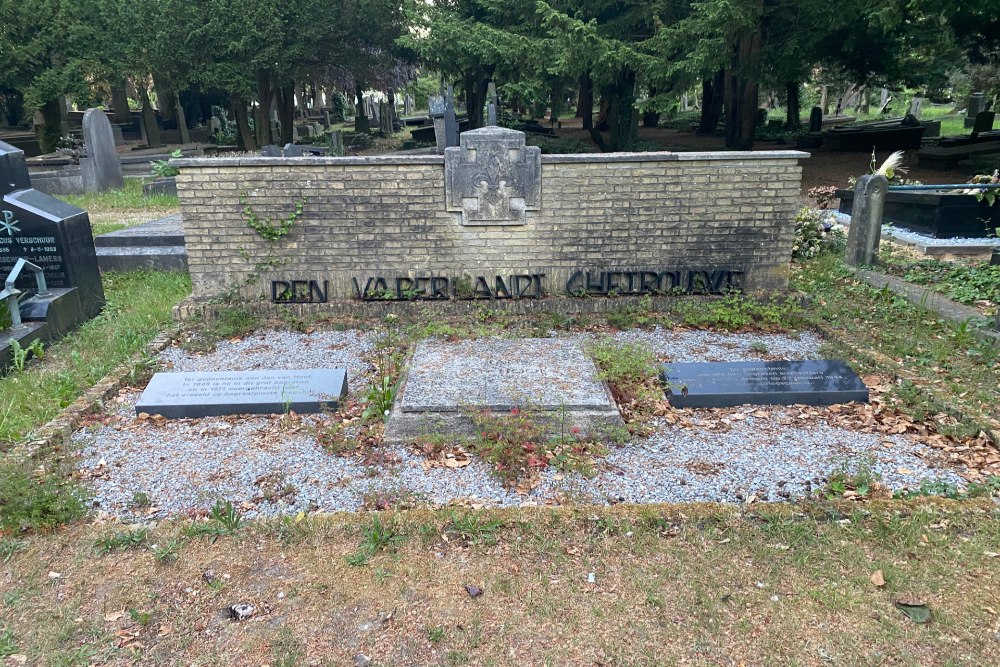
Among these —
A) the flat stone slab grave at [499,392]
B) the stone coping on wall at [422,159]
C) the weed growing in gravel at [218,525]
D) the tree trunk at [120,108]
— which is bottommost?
the weed growing in gravel at [218,525]

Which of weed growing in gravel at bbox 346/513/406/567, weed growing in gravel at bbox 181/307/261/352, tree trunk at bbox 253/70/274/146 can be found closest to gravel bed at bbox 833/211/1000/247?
weed growing in gravel at bbox 181/307/261/352

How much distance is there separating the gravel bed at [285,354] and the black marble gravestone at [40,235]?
184cm

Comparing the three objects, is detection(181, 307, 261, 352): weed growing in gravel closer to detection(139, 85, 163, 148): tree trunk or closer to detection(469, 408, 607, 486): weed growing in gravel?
detection(469, 408, 607, 486): weed growing in gravel

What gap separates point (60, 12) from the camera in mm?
20531

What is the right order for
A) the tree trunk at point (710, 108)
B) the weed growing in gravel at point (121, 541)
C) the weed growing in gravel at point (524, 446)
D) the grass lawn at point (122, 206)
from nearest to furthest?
1. the weed growing in gravel at point (121, 541)
2. the weed growing in gravel at point (524, 446)
3. the grass lawn at point (122, 206)
4. the tree trunk at point (710, 108)

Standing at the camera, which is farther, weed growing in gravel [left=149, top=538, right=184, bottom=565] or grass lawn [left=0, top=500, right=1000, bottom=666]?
weed growing in gravel [left=149, top=538, right=184, bottom=565]

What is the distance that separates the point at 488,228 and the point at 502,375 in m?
2.54

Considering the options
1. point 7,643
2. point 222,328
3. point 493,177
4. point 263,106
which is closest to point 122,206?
point 263,106

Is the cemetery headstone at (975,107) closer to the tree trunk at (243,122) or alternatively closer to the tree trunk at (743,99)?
the tree trunk at (743,99)

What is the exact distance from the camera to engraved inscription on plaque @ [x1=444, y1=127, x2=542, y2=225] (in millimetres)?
7148

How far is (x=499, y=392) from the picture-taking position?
16.5 ft

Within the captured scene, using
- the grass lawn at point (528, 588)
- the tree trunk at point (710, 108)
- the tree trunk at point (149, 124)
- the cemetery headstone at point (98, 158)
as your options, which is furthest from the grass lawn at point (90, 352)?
the tree trunk at point (149, 124)

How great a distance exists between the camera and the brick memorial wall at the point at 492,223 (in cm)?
720

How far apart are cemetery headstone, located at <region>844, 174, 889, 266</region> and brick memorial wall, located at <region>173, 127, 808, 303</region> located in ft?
7.05
